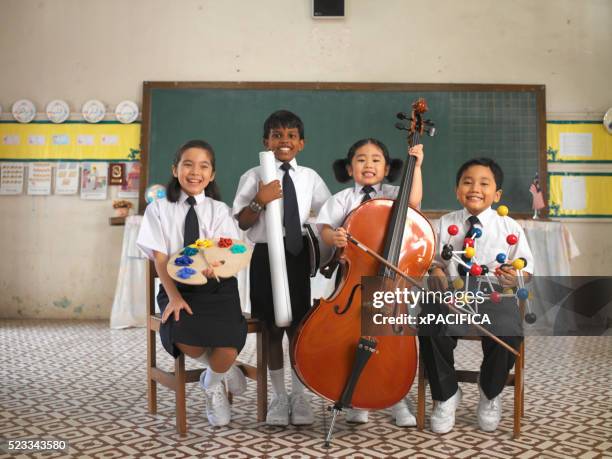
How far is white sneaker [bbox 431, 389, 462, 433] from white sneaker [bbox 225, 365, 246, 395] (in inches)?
28.8

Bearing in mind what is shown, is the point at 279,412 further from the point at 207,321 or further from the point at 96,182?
the point at 96,182

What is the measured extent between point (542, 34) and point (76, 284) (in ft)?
14.2

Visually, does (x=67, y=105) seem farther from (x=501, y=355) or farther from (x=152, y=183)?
(x=501, y=355)

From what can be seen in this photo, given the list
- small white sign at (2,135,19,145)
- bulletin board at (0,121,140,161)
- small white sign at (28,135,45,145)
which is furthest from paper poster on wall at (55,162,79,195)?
small white sign at (2,135,19,145)

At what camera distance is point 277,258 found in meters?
2.17

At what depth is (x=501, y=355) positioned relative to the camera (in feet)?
7.09

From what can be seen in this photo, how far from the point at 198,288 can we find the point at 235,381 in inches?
16.7

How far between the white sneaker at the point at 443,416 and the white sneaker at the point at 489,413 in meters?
0.10

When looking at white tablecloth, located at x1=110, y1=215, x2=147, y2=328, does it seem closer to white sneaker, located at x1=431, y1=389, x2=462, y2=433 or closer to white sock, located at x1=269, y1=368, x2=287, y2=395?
white sock, located at x1=269, y1=368, x2=287, y2=395

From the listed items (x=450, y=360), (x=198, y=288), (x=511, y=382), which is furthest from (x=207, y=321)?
(x=511, y=382)

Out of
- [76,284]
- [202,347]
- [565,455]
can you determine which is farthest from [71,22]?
[565,455]

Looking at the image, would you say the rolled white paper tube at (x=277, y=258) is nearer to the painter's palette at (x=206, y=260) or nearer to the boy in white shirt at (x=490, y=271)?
the painter's palette at (x=206, y=260)

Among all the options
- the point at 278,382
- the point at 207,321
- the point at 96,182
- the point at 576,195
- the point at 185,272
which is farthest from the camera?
the point at 96,182

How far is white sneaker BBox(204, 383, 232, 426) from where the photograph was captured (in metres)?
2.20
